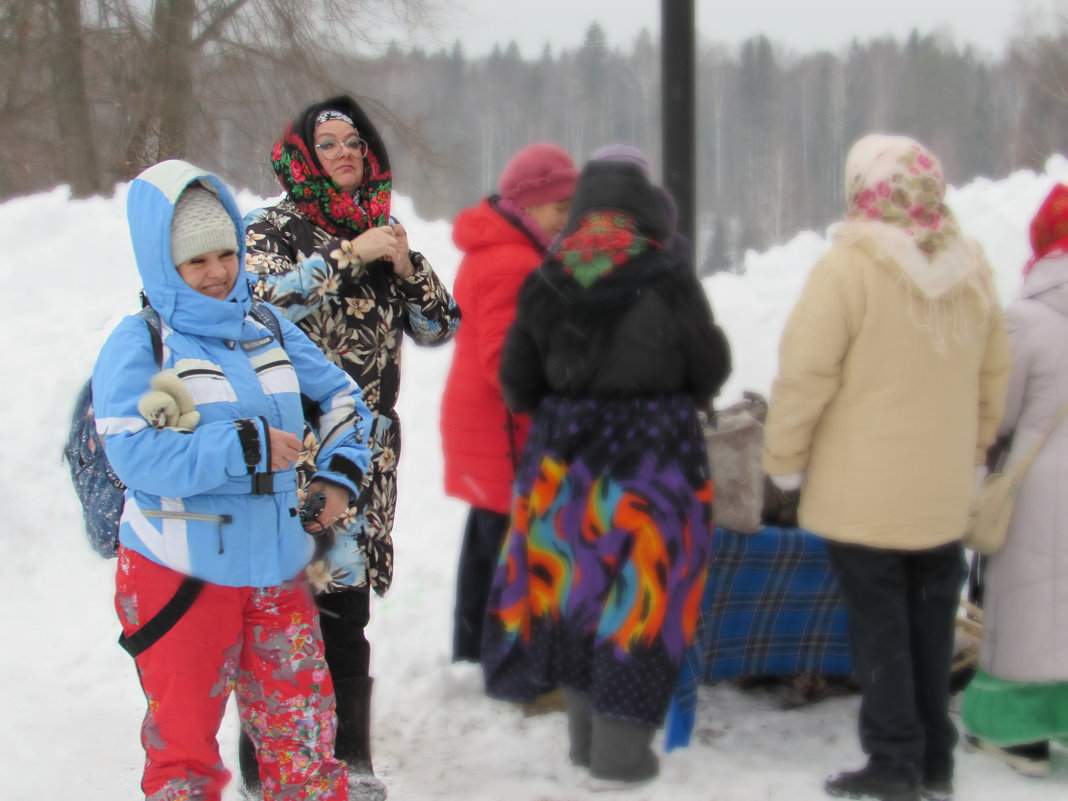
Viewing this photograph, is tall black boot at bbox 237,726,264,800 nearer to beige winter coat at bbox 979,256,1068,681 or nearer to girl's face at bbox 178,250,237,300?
girl's face at bbox 178,250,237,300

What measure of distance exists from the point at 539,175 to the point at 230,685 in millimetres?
1903

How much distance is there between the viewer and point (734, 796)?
3094 millimetres

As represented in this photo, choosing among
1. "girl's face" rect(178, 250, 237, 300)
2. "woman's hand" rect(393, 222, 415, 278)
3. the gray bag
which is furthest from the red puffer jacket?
"girl's face" rect(178, 250, 237, 300)

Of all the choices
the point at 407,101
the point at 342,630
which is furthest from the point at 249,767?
the point at 407,101

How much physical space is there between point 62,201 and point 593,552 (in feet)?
24.1

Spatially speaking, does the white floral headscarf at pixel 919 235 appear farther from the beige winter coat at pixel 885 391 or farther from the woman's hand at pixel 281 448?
the woman's hand at pixel 281 448

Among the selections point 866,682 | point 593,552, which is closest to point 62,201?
point 593,552

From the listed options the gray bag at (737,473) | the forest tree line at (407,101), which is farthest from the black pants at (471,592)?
the forest tree line at (407,101)

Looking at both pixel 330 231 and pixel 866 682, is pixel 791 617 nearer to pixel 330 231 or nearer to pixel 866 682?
pixel 866 682

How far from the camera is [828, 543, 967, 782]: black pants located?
2.93 meters

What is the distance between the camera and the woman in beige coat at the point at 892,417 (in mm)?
2820

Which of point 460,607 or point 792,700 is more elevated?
point 460,607

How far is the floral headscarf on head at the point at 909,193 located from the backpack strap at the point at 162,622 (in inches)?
79.8

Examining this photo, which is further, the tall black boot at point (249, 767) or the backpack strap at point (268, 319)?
the tall black boot at point (249, 767)
